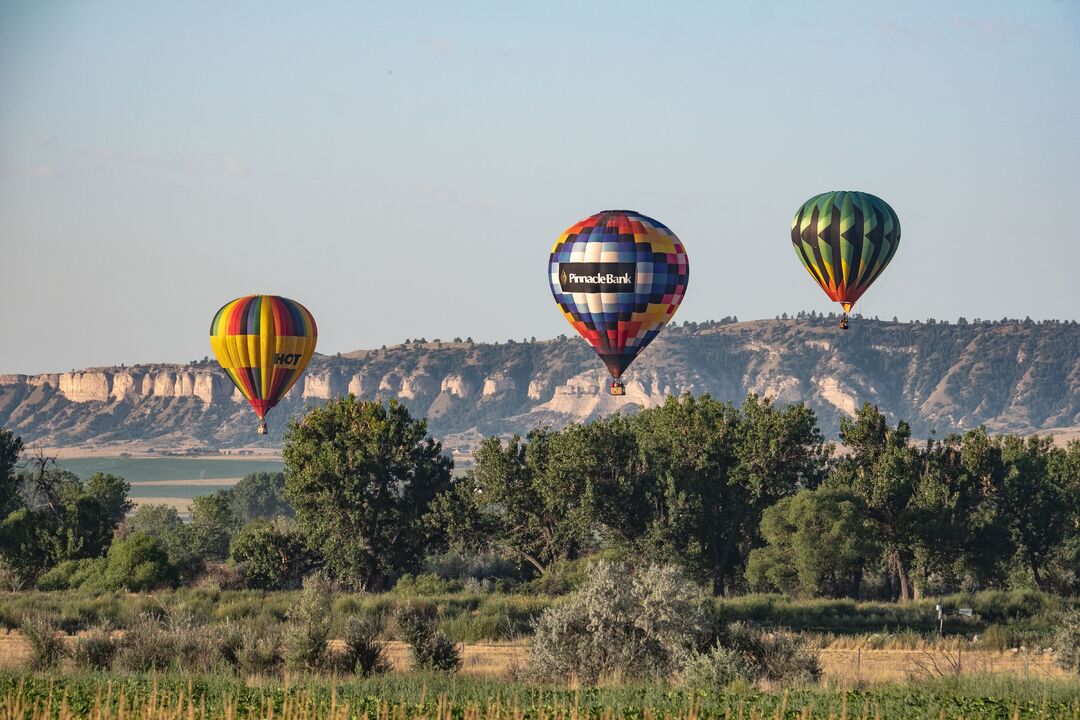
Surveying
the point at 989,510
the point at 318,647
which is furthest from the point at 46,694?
the point at 989,510

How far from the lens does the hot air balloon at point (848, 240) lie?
225ft

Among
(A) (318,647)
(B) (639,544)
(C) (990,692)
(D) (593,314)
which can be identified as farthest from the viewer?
(B) (639,544)

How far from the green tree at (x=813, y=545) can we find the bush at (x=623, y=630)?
87.7 feet

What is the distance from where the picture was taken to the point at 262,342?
7256 centimetres

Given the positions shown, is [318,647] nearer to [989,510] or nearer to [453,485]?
[453,485]

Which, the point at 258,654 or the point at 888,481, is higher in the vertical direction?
the point at 888,481

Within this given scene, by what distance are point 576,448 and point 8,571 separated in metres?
24.0

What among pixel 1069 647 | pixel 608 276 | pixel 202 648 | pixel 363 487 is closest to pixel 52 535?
pixel 363 487

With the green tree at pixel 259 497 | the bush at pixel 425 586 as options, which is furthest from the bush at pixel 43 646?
the green tree at pixel 259 497

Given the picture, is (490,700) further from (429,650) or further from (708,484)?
(708,484)

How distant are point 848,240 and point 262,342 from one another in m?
25.4

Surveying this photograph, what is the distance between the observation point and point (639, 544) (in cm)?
6969

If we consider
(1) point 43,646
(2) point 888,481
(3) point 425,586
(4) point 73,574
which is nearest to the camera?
(1) point 43,646

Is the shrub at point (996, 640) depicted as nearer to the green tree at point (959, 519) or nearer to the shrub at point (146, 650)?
the green tree at point (959, 519)
